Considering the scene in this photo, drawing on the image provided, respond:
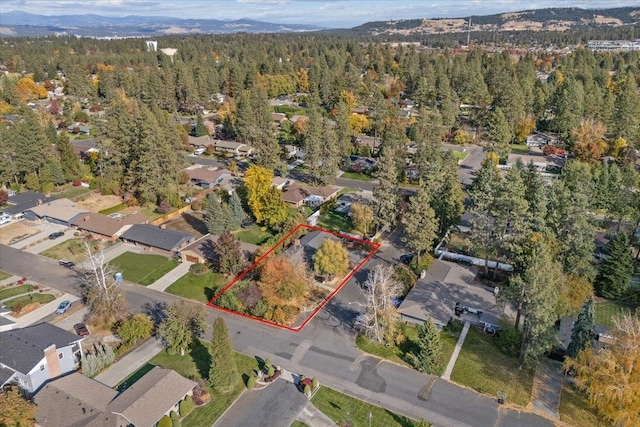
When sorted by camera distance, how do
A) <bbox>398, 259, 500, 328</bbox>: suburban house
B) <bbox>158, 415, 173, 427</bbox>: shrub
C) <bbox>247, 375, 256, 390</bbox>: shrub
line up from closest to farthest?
1. <bbox>158, 415, 173, 427</bbox>: shrub
2. <bbox>247, 375, 256, 390</bbox>: shrub
3. <bbox>398, 259, 500, 328</bbox>: suburban house

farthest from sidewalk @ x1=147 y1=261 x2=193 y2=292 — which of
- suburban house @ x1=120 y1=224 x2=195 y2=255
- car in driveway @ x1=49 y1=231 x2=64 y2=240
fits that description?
car in driveway @ x1=49 y1=231 x2=64 y2=240

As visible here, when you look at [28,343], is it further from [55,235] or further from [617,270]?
[617,270]

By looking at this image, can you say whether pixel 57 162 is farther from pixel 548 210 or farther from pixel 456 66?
pixel 456 66

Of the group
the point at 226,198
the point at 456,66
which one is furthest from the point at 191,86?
the point at 456,66

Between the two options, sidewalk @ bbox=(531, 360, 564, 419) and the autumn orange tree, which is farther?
sidewalk @ bbox=(531, 360, 564, 419)

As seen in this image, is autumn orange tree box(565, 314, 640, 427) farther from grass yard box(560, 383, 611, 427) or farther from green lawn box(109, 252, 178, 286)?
green lawn box(109, 252, 178, 286)
